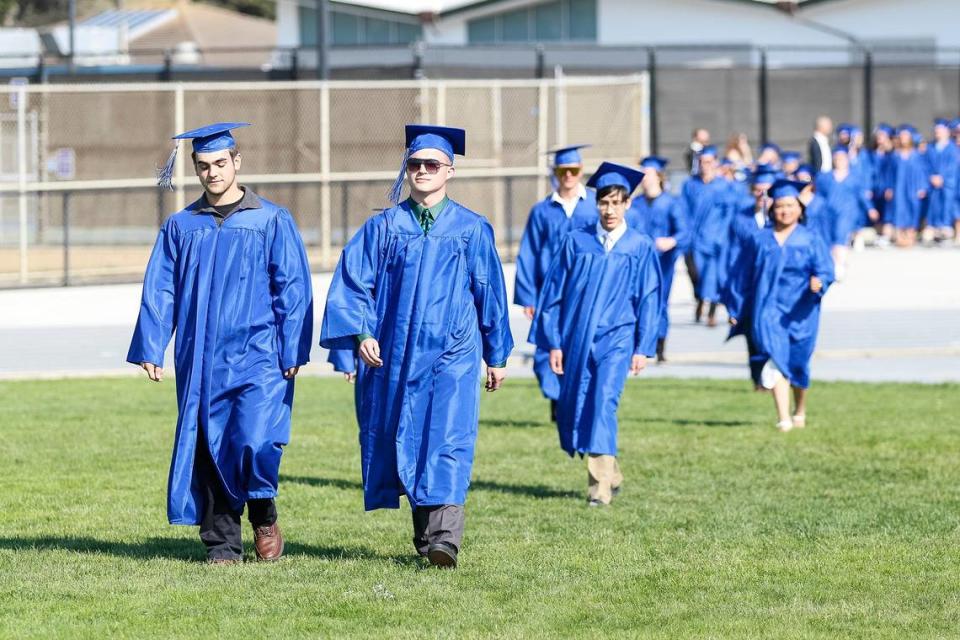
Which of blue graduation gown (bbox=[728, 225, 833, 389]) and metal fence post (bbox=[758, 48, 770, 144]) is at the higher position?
metal fence post (bbox=[758, 48, 770, 144])

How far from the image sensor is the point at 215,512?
7855 mm

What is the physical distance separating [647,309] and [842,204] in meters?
13.9

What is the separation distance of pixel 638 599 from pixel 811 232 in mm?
6022

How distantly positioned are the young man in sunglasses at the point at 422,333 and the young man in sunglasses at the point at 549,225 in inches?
171

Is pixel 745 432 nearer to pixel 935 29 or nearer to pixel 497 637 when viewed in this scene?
pixel 497 637

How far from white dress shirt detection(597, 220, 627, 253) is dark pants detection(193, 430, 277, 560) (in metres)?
2.98

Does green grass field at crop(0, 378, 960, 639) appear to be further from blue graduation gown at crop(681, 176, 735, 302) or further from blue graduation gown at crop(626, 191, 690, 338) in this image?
blue graduation gown at crop(681, 176, 735, 302)

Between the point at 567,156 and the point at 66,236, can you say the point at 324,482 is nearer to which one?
the point at 567,156

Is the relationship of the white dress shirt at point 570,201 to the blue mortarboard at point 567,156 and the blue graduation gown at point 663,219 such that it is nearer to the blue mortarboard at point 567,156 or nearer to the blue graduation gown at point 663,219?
the blue mortarboard at point 567,156

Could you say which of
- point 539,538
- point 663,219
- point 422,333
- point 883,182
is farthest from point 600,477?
point 883,182

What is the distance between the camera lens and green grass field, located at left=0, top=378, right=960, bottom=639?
6.84m

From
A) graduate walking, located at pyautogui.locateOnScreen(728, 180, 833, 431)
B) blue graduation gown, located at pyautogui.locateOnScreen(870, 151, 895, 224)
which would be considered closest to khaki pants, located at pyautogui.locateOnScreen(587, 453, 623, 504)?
graduate walking, located at pyautogui.locateOnScreen(728, 180, 833, 431)

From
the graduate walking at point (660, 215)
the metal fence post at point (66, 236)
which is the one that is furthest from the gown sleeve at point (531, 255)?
the metal fence post at point (66, 236)

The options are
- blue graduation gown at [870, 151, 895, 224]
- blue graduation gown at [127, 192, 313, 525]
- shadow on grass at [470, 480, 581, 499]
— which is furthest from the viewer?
blue graduation gown at [870, 151, 895, 224]
